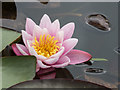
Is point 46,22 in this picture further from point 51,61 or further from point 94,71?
point 94,71

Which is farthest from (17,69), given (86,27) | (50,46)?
(86,27)

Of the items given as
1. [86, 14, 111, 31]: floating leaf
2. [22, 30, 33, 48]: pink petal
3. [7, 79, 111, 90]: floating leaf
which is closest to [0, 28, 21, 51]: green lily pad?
[22, 30, 33, 48]: pink petal

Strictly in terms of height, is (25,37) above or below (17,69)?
above

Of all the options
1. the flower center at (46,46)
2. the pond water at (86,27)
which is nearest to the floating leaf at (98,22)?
the pond water at (86,27)

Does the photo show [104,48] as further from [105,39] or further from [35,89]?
[35,89]

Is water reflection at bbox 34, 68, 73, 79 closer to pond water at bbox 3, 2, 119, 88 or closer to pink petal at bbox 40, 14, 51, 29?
pond water at bbox 3, 2, 119, 88
